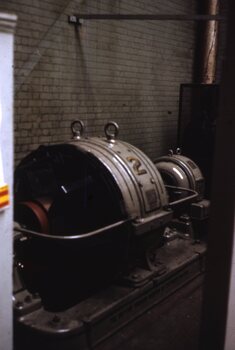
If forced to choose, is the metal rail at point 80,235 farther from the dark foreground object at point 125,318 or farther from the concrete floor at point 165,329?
the concrete floor at point 165,329

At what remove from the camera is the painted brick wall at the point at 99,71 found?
A: 421cm

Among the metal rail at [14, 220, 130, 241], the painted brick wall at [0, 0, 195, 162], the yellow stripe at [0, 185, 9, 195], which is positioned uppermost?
the painted brick wall at [0, 0, 195, 162]

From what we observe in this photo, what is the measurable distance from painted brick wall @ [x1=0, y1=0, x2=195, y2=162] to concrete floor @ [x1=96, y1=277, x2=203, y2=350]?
2.14 meters

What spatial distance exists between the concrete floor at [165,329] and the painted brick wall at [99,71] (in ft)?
7.01

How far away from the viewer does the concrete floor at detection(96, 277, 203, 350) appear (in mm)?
2521

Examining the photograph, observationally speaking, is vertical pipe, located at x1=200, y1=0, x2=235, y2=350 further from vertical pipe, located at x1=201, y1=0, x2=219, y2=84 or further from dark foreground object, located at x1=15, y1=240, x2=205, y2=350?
vertical pipe, located at x1=201, y1=0, x2=219, y2=84

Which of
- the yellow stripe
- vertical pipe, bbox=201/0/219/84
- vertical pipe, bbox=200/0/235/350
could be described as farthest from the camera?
vertical pipe, bbox=201/0/219/84

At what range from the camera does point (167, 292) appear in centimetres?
306

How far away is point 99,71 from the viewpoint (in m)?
5.12

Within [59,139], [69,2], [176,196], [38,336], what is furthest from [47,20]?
[38,336]

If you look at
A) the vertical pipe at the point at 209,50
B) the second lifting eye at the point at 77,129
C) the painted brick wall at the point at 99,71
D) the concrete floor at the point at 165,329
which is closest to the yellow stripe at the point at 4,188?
the concrete floor at the point at 165,329

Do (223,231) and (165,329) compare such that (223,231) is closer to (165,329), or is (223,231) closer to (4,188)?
(4,188)

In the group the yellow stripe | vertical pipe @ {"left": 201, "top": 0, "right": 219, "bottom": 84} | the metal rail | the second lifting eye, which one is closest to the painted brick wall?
vertical pipe @ {"left": 201, "top": 0, "right": 219, "bottom": 84}

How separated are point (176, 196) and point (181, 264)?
0.79 metres
